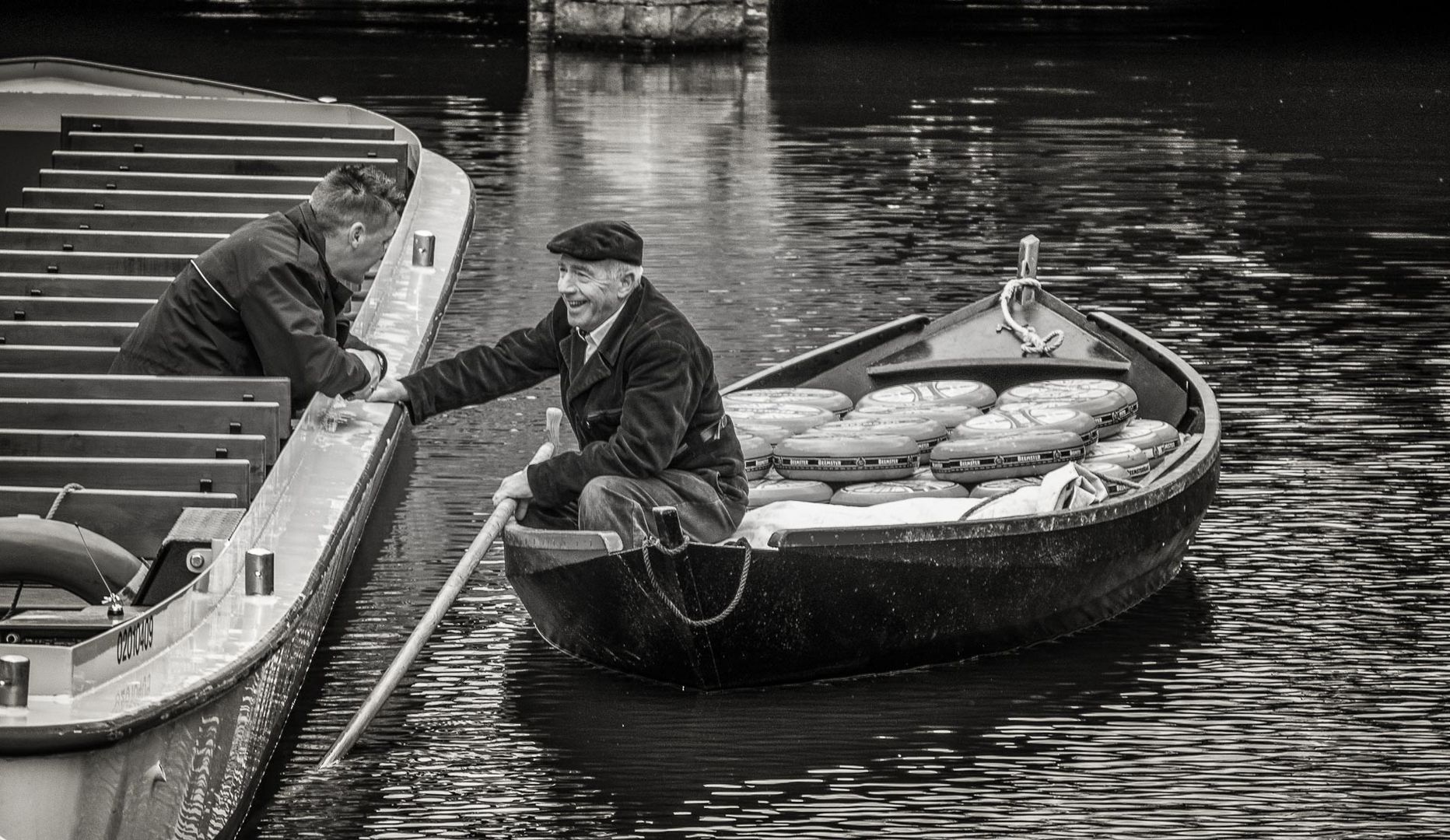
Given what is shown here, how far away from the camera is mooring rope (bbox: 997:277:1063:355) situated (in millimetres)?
7387

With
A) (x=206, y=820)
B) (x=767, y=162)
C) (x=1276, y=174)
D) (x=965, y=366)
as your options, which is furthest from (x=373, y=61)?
(x=206, y=820)

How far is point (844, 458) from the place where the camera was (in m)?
6.18

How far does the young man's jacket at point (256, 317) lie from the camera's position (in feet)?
17.2

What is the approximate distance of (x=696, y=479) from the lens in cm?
530

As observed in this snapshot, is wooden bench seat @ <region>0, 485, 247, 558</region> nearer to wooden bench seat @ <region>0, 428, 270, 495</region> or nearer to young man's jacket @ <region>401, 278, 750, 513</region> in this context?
wooden bench seat @ <region>0, 428, 270, 495</region>

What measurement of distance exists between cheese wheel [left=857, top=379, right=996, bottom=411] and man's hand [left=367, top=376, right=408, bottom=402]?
1.79m

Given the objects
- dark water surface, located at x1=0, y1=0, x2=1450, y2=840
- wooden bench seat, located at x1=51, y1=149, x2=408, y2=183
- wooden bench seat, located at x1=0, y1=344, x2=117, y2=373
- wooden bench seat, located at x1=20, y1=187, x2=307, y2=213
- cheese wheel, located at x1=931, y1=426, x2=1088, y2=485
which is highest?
wooden bench seat, located at x1=51, y1=149, x2=408, y2=183

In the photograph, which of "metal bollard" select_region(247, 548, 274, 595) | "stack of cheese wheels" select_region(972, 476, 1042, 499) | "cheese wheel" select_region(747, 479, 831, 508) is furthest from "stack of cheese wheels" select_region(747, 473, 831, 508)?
"metal bollard" select_region(247, 548, 274, 595)

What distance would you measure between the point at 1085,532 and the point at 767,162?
9098 millimetres

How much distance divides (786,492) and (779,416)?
0.52 metres

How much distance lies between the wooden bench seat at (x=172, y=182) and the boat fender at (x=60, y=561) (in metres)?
4.14

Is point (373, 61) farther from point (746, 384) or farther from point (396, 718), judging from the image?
point (396, 718)

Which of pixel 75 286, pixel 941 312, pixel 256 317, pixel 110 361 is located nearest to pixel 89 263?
pixel 75 286

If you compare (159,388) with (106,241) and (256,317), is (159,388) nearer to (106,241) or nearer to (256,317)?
(256,317)
